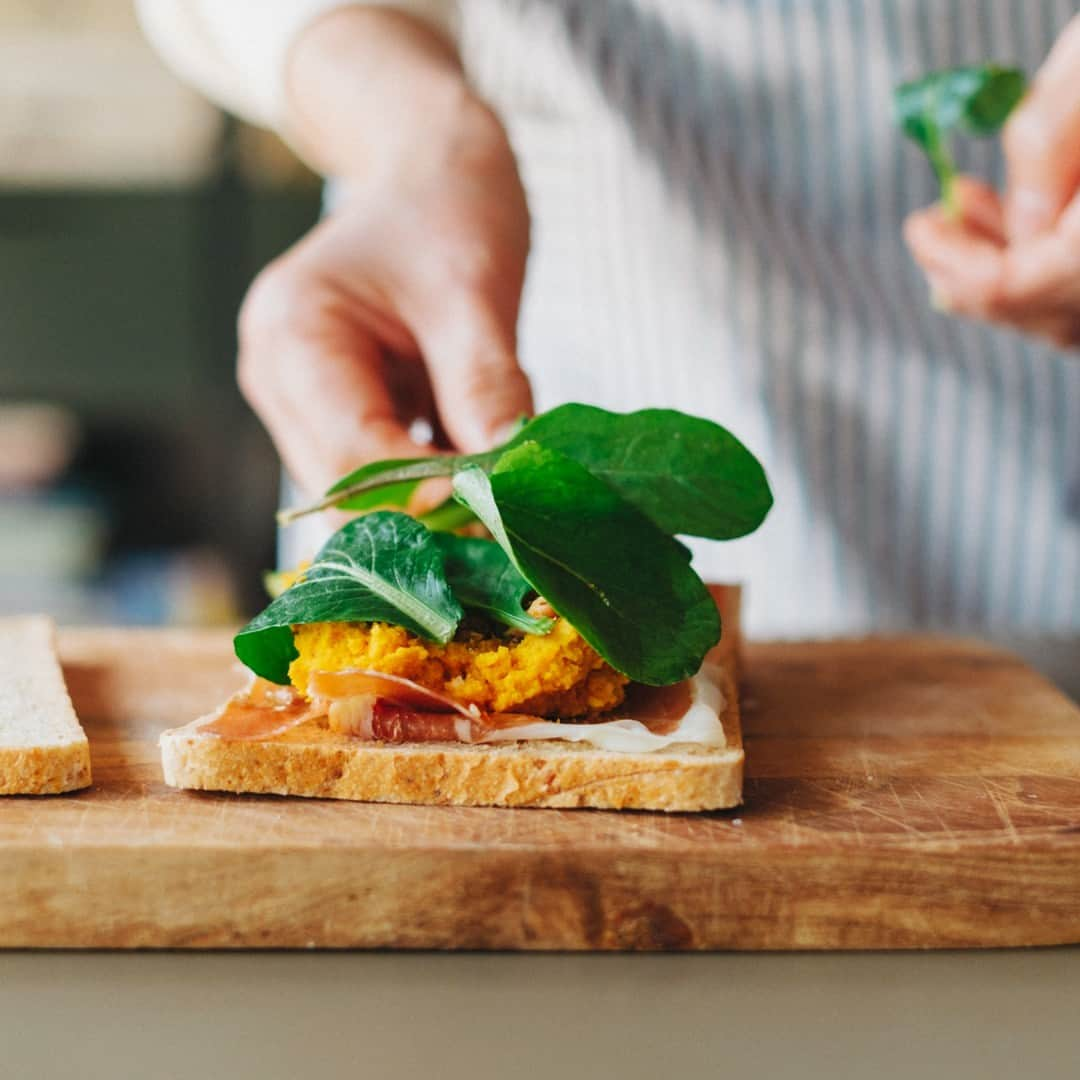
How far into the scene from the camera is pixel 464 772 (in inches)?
58.1

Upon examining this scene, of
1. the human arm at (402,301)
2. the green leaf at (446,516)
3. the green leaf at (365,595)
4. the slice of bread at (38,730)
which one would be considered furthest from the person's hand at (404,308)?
the slice of bread at (38,730)

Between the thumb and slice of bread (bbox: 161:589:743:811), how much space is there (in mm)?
618

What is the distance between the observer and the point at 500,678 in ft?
4.98

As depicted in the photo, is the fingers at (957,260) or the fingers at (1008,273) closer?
the fingers at (1008,273)

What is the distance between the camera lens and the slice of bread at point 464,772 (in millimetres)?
1463

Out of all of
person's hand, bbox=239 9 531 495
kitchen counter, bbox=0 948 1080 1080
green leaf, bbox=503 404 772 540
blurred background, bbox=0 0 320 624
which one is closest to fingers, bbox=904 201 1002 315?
person's hand, bbox=239 9 531 495

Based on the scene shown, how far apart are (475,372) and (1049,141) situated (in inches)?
33.4

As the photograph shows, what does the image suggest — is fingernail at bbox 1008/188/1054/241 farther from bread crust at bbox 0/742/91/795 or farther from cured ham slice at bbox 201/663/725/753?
bread crust at bbox 0/742/91/795

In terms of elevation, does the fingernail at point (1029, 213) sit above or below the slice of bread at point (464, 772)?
above

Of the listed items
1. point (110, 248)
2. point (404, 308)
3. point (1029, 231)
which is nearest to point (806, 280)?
point (1029, 231)

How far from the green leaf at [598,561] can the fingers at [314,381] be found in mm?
433

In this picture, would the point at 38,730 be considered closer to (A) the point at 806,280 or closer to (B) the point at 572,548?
(B) the point at 572,548

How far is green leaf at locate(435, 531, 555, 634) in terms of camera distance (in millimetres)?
1547

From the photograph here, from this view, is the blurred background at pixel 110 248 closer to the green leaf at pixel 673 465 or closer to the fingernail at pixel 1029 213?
the fingernail at pixel 1029 213
